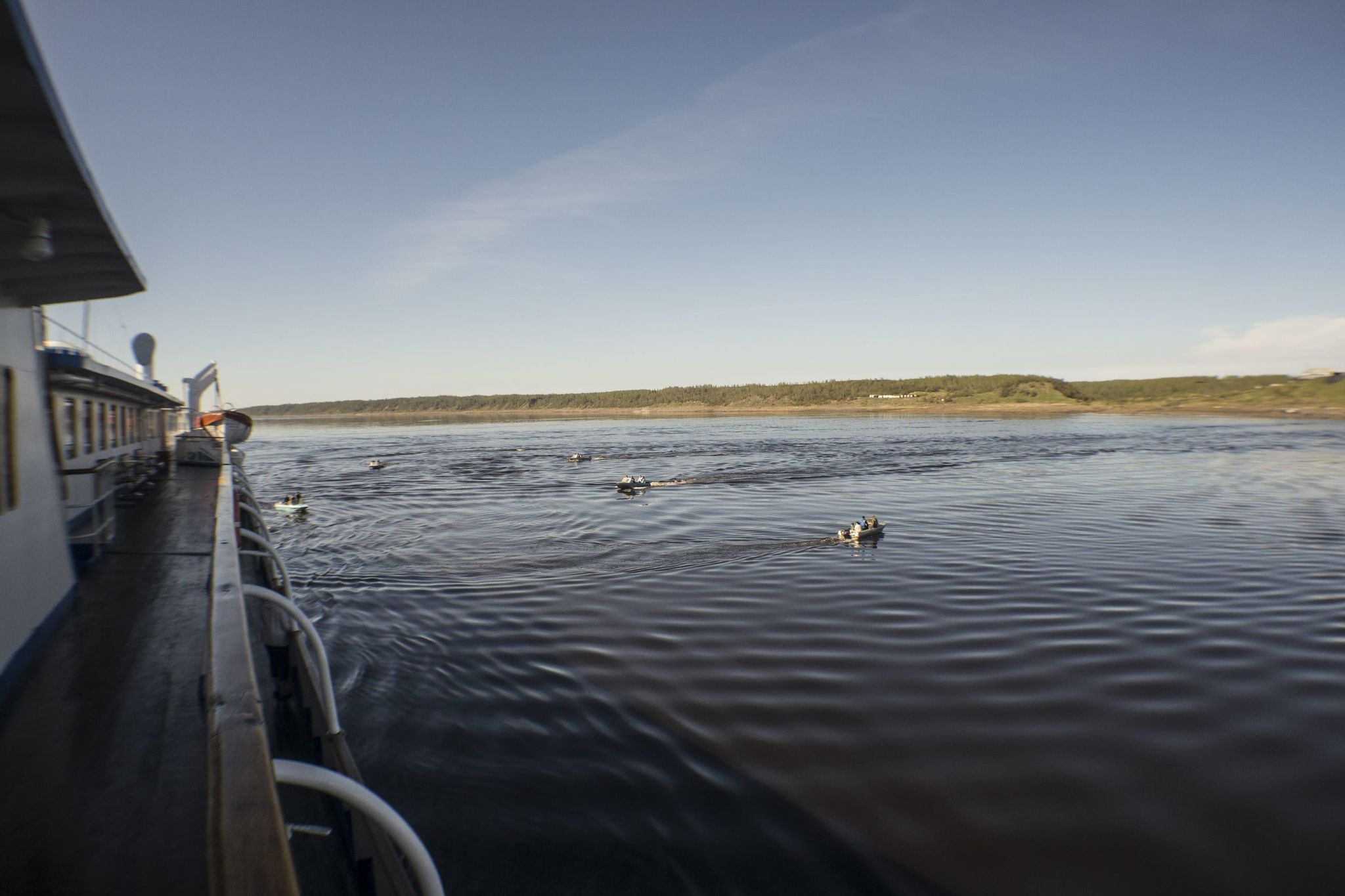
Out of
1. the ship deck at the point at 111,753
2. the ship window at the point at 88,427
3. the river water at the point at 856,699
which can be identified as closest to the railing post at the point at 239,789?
the ship deck at the point at 111,753

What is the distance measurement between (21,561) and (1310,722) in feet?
37.5

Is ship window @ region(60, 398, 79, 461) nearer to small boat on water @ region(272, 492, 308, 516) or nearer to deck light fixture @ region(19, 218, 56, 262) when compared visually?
deck light fixture @ region(19, 218, 56, 262)

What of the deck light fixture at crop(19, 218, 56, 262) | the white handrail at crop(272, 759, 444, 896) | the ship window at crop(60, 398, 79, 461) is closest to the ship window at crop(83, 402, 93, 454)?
the ship window at crop(60, 398, 79, 461)

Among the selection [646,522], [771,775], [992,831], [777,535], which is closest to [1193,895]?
[992,831]

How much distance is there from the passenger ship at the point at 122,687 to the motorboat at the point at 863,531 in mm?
11260

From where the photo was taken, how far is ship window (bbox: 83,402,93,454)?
12820 mm

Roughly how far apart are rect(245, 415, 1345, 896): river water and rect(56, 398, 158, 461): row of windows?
175 inches

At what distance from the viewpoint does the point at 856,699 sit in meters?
7.21

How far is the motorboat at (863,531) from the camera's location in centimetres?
1512

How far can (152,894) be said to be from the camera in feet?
8.91

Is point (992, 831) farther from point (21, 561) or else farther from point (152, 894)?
point (21, 561)

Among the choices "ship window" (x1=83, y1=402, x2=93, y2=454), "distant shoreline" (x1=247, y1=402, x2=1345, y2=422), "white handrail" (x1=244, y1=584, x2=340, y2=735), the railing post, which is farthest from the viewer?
"distant shoreline" (x1=247, y1=402, x2=1345, y2=422)

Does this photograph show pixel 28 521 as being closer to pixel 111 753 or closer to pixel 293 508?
pixel 111 753

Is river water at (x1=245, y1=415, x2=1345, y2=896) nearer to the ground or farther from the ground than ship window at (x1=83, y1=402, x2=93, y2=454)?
nearer to the ground
